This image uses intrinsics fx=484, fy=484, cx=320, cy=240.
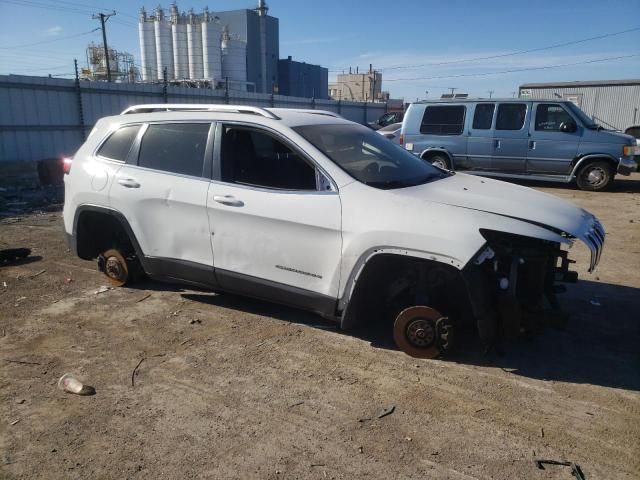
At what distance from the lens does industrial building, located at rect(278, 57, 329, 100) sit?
2003 inches

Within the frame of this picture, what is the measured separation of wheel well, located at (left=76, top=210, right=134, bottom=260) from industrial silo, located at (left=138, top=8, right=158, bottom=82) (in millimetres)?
42886

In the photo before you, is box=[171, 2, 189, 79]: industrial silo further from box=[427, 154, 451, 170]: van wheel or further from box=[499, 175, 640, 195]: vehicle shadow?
box=[499, 175, 640, 195]: vehicle shadow

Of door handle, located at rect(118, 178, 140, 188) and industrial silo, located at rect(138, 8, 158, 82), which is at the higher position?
industrial silo, located at rect(138, 8, 158, 82)

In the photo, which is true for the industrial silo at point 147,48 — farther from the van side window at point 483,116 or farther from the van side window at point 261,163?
the van side window at point 261,163

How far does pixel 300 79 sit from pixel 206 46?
523 inches

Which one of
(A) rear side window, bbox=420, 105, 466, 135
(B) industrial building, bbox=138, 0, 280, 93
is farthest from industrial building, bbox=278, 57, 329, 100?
(A) rear side window, bbox=420, 105, 466, 135

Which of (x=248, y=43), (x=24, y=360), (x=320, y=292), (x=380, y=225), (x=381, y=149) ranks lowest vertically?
(x=24, y=360)

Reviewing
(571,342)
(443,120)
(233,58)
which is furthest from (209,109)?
(233,58)

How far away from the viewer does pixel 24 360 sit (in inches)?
143

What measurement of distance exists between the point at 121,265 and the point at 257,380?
241cm

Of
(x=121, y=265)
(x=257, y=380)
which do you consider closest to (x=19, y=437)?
(x=257, y=380)

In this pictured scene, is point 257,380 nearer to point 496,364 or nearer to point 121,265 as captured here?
point 496,364

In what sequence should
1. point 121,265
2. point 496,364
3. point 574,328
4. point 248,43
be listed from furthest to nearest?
point 248,43 → point 121,265 → point 574,328 → point 496,364

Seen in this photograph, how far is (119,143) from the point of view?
4.76 meters
